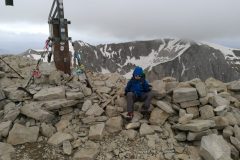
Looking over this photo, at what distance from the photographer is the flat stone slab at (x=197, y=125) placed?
1138 cm

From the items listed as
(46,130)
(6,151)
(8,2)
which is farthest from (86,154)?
(8,2)

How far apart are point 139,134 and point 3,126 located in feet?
16.0

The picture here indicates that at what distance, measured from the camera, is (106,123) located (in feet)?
40.1

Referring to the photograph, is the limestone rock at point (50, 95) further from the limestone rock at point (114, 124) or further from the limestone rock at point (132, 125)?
the limestone rock at point (132, 125)

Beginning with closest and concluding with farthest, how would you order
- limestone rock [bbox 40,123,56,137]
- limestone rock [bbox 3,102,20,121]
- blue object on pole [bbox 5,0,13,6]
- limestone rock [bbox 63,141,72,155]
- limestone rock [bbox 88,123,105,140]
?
limestone rock [bbox 63,141,72,155]
limestone rock [bbox 88,123,105,140]
limestone rock [bbox 40,123,56,137]
limestone rock [bbox 3,102,20,121]
blue object on pole [bbox 5,0,13,6]

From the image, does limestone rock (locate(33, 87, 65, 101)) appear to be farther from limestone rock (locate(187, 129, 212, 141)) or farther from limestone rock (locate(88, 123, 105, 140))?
limestone rock (locate(187, 129, 212, 141))

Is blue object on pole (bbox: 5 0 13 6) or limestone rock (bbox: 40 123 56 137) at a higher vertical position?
blue object on pole (bbox: 5 0 13 6)

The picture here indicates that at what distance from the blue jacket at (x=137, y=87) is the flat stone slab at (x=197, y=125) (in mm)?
1950

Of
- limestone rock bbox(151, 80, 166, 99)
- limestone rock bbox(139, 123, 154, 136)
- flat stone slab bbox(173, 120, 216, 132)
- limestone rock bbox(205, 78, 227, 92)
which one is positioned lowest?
limestone rock bbox(139, 123, 154, 136)

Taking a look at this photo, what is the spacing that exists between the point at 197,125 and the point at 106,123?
3.34m

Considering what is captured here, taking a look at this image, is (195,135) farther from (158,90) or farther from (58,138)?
(58,138)

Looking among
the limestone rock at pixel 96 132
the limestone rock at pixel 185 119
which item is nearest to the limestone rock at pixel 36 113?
the limestone rock at pixel 96 132

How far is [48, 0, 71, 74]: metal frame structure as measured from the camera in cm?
1444

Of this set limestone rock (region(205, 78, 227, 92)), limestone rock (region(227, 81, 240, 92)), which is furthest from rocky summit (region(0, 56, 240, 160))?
limestone rock (region(227, 81, 240, 92))
